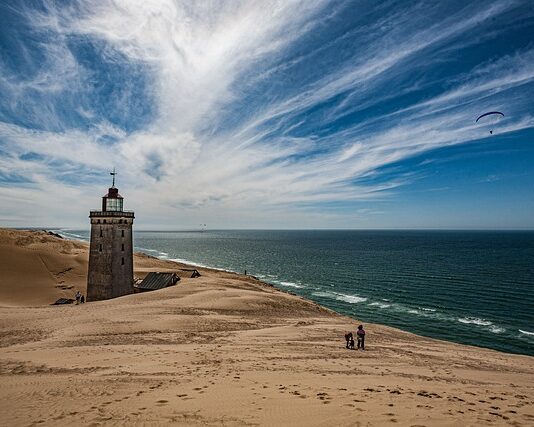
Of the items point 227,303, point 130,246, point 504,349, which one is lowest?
point 504,349

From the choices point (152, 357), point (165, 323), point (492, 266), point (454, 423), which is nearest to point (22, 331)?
point (165, 323)

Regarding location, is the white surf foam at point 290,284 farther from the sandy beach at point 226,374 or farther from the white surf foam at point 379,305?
the sandy beach at point 226,374

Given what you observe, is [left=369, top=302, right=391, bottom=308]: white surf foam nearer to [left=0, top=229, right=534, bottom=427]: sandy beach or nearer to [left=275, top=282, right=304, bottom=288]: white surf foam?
[left=275, top=282, right=304, bottom=288]: white surf foam

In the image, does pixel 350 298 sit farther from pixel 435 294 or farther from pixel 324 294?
pixel 435 294

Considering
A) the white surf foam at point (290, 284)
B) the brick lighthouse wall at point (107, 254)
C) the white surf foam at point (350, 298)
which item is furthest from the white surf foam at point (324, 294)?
the brick lighthouse wall at point (107, 254)

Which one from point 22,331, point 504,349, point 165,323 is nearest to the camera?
point 22,331

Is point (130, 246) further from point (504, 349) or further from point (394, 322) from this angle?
point (504, 349)
